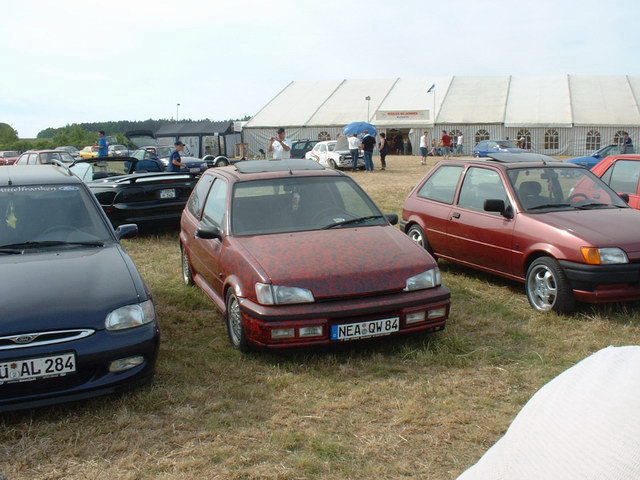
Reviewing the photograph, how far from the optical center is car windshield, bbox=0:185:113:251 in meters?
5.00

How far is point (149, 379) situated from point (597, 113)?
38068 mm

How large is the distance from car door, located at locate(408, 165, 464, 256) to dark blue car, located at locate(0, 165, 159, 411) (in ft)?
12.8

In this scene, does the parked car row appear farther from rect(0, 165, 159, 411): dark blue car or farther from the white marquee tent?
the white marquee tent

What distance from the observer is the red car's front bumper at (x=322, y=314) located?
184 inches

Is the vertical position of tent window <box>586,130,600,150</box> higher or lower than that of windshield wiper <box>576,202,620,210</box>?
higher

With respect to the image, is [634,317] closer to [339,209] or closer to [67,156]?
[339,209]

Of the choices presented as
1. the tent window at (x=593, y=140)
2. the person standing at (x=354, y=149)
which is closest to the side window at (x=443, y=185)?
the person standing at (x=354, y=149)


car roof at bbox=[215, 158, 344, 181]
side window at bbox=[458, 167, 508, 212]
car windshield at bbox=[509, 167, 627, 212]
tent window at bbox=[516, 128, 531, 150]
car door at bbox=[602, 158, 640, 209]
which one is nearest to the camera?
car roof at bbox=[215, 158, 344, 181]

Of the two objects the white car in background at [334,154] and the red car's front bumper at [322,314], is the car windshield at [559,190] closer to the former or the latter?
the red car's front bumper at [322,314]

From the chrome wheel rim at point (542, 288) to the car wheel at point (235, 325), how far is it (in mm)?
2834

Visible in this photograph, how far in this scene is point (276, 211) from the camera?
5.85m

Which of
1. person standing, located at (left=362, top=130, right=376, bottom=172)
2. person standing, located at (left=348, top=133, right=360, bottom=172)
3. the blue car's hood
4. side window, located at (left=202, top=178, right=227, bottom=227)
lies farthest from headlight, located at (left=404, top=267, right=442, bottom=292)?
person standing, located at (left=348, top=133, right=360, bottom=172)

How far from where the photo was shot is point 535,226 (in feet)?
20.6

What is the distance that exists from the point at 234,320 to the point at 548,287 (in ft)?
9.53
